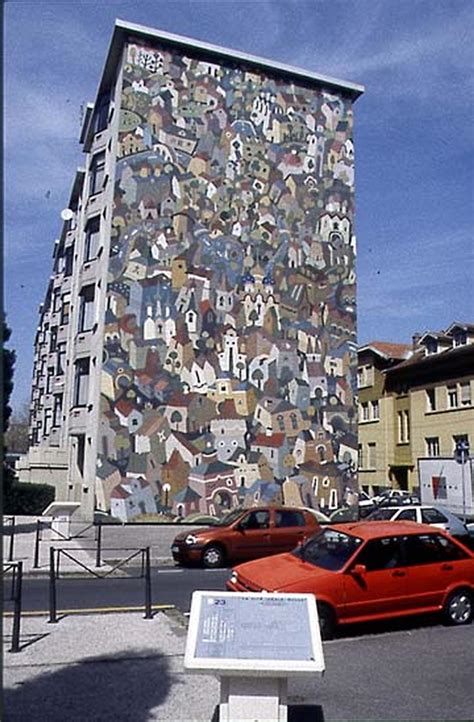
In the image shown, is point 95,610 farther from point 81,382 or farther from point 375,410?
point 375,410

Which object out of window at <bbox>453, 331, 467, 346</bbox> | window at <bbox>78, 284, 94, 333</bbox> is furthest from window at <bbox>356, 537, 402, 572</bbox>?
window at <bbox>453, 331, 467, 346</bbox>

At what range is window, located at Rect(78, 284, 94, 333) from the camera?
30000 mm

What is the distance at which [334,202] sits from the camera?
3170 cm

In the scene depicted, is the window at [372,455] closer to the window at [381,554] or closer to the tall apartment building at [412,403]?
the tall apartment building at [412,403]

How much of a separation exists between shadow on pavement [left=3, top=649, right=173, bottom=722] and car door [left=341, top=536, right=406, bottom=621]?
281 cm

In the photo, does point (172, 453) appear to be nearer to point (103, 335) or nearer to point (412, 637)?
point (103, 335)

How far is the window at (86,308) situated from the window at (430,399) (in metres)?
23.7

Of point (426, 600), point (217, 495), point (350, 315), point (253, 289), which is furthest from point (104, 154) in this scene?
point (426, 600)

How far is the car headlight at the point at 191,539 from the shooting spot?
17.7 m

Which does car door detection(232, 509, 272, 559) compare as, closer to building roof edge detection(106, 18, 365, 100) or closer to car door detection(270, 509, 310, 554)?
car door detection(270, 509, 310, 554)

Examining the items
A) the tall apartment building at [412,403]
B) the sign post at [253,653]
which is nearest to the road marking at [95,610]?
the sign post at [253,653]

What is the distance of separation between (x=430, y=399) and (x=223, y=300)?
21366 mm

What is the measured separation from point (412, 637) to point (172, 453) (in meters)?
17.6

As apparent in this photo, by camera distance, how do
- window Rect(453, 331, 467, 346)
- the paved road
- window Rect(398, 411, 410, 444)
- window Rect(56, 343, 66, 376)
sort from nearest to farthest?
the paved road → window Rect(453, 331, 467, 346) → window Rect(56, 343, 66, 376) → window Rect(398, 411, 410, 444)
